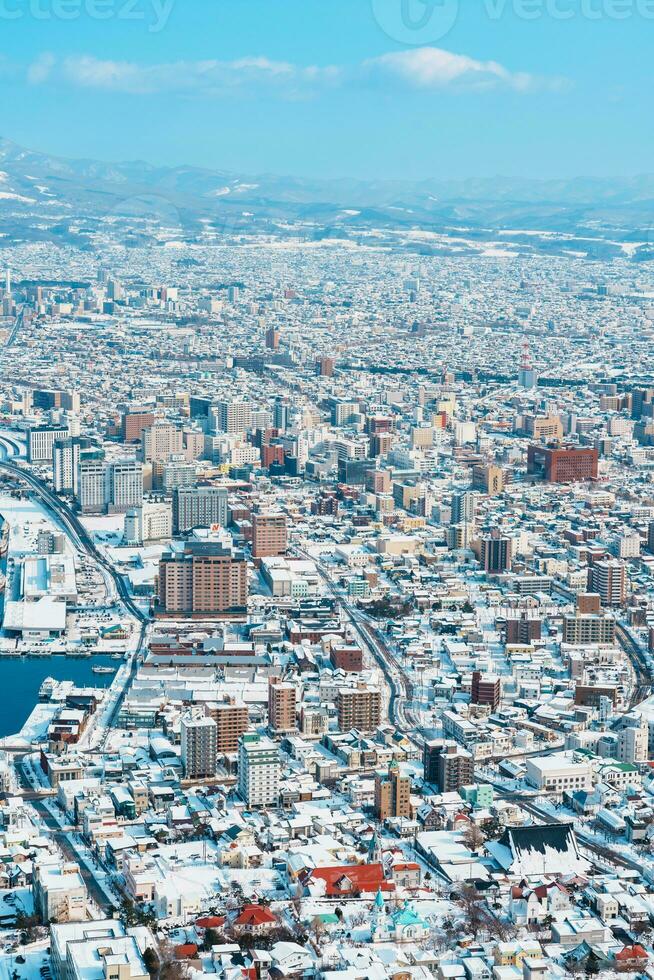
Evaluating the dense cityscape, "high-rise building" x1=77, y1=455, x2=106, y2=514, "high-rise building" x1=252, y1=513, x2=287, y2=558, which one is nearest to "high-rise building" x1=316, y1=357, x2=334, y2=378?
the dense cityscape

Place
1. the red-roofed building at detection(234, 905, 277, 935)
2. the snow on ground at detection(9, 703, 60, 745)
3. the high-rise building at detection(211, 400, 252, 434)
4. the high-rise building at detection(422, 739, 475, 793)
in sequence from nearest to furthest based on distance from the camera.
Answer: the red-roofed building at detection(234, 905, 277, 935), the high-rise building at detection(422, 739, 475, 793), the snow on ground at detection(9, 703, 60, 745), the high-rise building at detection(211, 400, 252, 434)

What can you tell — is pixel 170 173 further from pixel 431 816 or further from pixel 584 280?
pixel 431 816

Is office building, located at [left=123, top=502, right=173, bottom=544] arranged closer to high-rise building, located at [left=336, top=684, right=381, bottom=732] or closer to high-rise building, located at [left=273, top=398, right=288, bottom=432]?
high-rise building, located at [left=336, top=684, right=381, bottom=732]

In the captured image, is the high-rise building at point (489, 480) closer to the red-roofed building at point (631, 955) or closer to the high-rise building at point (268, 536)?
the high-rise building at point (268, 536)

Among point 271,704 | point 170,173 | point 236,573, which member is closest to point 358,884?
point 271,704

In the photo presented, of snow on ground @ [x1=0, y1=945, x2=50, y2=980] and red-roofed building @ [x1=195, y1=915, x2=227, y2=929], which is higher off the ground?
red-roofed building @ [x1=195, y1=915, x2=227, y2=929]

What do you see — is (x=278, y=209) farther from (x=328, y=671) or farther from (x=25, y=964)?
(x=25, y=964)
